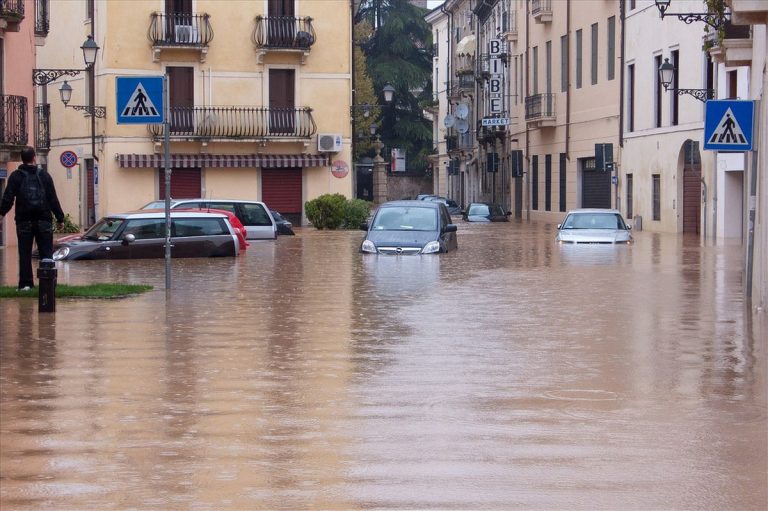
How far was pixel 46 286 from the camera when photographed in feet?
51.1

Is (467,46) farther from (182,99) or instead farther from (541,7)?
(182,99)

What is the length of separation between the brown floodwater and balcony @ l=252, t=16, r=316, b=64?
3258cm

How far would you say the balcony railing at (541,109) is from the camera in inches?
2442

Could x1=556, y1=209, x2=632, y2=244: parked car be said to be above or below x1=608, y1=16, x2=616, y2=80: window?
below

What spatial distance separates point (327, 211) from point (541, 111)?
55.9 ft

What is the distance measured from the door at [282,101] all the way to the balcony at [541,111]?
14258mm

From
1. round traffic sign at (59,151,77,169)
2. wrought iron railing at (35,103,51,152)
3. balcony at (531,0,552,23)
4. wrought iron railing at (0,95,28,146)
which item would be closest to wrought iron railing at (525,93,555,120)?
balcony at (531,0,552,23)

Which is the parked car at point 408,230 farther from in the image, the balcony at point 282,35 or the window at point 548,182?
the window at point 548,182

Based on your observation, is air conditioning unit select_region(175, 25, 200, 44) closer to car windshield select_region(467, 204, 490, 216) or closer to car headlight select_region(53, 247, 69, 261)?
car windshield select_region(467, 204, 490, 216)

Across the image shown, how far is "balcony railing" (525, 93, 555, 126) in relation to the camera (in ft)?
204

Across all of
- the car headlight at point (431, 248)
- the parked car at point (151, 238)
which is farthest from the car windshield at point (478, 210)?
the parked car at point (151, 238)

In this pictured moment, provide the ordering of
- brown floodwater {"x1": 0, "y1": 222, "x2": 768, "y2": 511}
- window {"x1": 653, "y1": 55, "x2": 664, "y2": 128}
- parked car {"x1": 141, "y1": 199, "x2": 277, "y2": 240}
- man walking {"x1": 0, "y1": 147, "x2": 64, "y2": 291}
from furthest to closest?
window {"x1": 653, "y1": 55, "x2": 664, "y2": 128} → parked car {"x1": 141, "y1": 199, "x2": 277, "y2": 240} → man walking {"x1": 0, "y1": 147, "x2": 64, "y2": 291} → brown floodwater {"x1": 0, "y1": 222, "x2": 768, "y2": 511}

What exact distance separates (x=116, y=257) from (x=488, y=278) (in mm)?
8446

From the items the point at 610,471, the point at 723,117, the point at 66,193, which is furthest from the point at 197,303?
the point at 66,193
